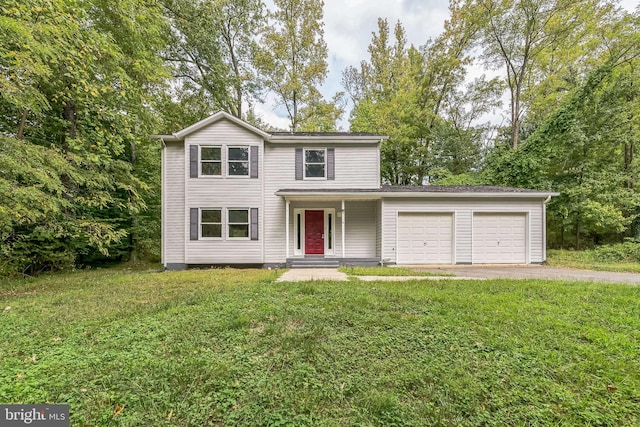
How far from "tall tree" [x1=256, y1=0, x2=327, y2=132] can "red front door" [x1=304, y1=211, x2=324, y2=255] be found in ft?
30.3

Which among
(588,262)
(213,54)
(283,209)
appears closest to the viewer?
(588,262)

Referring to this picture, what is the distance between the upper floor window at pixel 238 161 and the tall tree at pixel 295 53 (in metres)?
8.57

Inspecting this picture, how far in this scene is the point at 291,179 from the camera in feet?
36.1

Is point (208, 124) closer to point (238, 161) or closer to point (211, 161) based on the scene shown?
point (211, 161)

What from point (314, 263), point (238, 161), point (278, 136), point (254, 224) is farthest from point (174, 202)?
point (314, 263)

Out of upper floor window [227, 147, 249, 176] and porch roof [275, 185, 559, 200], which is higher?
upper floor window [227, 147, 249, 176]

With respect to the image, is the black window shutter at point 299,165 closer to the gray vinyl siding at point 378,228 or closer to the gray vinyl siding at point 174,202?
the gray vinyl siding at point 378,228

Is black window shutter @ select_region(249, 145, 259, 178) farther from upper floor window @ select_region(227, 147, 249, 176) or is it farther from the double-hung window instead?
the double-hung window

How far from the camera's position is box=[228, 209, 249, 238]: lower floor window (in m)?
10.4

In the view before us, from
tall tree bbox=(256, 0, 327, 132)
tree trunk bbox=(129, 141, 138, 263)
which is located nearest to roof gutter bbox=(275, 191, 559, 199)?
tree trunk bbox=(129, 141, 138, 263)

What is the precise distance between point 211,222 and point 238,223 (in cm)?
107

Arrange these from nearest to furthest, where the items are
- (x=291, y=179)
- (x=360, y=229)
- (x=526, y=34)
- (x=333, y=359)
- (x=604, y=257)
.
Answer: (x=333, y=359) < (x=291, y=179) < (x=604, y=257) < (x=360, y=229) < (x=526, y=34)

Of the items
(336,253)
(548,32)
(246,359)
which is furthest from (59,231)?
(548,32)

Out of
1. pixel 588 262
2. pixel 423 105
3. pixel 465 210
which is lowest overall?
pixel 588 262
